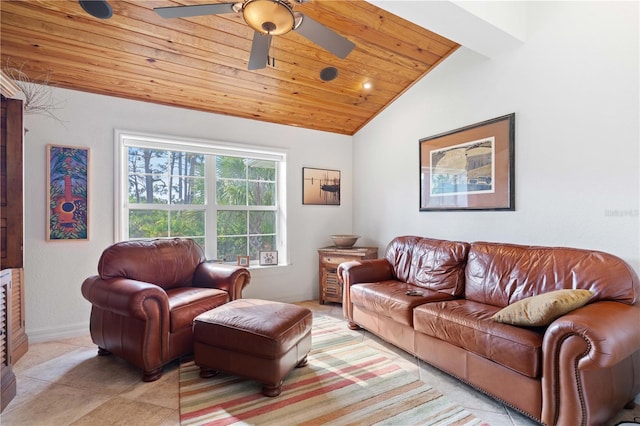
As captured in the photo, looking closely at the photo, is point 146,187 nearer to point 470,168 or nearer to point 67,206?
point 67,206

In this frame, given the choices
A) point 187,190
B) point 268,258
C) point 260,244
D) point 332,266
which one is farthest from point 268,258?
point 187,190

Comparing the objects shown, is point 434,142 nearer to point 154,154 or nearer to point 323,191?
point 323,191

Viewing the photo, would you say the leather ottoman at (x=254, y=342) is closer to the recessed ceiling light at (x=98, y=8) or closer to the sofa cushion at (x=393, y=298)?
the sofa cushion at (x=393, y=298)

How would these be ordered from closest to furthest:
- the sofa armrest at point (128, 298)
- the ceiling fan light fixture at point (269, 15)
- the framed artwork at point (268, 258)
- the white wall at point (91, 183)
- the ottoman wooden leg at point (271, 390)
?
the ceiling fan light fixture at point (269, 15) → the ottoman wooden leg at point (271, 390) → the sofa armrest at point (128, 298) → the white wall at point (91, 183) → the framed artwork at point (268, 258)

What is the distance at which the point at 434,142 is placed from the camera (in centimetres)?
341

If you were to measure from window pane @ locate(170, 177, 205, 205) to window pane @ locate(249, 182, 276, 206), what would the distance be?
617mm

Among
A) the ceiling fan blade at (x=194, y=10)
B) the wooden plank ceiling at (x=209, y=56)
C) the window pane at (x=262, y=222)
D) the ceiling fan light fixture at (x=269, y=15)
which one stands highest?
the wooden plank ceiling at (x=209, y=56)

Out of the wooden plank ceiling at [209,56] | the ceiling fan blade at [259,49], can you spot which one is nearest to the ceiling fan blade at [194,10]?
the ceiling fan blade at [259,49]

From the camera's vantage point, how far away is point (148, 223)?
344 centimetres

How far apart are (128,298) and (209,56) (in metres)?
2.13

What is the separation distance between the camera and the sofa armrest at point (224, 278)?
9.34 ft

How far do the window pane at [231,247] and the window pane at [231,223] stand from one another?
76 millimetres

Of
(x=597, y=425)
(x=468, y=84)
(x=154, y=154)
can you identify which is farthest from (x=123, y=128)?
(x=597, y=425)

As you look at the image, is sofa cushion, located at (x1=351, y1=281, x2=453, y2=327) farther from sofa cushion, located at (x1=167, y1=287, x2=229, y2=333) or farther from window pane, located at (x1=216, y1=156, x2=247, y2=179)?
window pane, located at (x1=216, y1=156, x2=247, y2=179)
